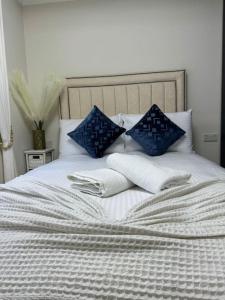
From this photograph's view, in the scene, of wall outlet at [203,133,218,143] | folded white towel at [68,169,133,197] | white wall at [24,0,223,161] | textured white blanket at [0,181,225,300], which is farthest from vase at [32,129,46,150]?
textured white blanket at [0,181,225,300]

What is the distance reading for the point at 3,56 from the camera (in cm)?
270

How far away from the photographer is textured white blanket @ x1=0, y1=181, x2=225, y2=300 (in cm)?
73

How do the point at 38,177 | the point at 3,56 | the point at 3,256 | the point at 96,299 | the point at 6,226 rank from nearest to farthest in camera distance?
the point at 96,299
the point at 3,256
the point at 6,226
the point at 38,177
the point at 3,56

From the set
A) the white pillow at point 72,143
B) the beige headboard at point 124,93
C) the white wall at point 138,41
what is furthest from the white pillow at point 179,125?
the white wall at point 138,41

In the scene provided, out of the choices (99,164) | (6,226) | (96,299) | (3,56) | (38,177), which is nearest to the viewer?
(96,299)

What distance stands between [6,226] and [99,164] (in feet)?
4.19

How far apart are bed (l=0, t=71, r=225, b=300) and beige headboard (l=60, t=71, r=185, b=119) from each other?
1.87 metres

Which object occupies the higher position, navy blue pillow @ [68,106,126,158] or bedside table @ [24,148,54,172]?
navy blue pillow @ [68,106,126,158]

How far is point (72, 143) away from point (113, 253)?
2043mm

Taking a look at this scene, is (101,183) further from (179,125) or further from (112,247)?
(179,125)

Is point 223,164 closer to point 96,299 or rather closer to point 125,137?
point 125,137

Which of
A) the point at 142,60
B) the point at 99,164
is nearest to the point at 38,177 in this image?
the point at 99,164

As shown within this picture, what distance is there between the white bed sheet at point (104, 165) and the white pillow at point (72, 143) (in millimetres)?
121

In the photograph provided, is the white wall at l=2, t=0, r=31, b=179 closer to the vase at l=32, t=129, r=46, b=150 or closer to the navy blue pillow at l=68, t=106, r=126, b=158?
the vase at l=32, t=129, r=46, b=150
